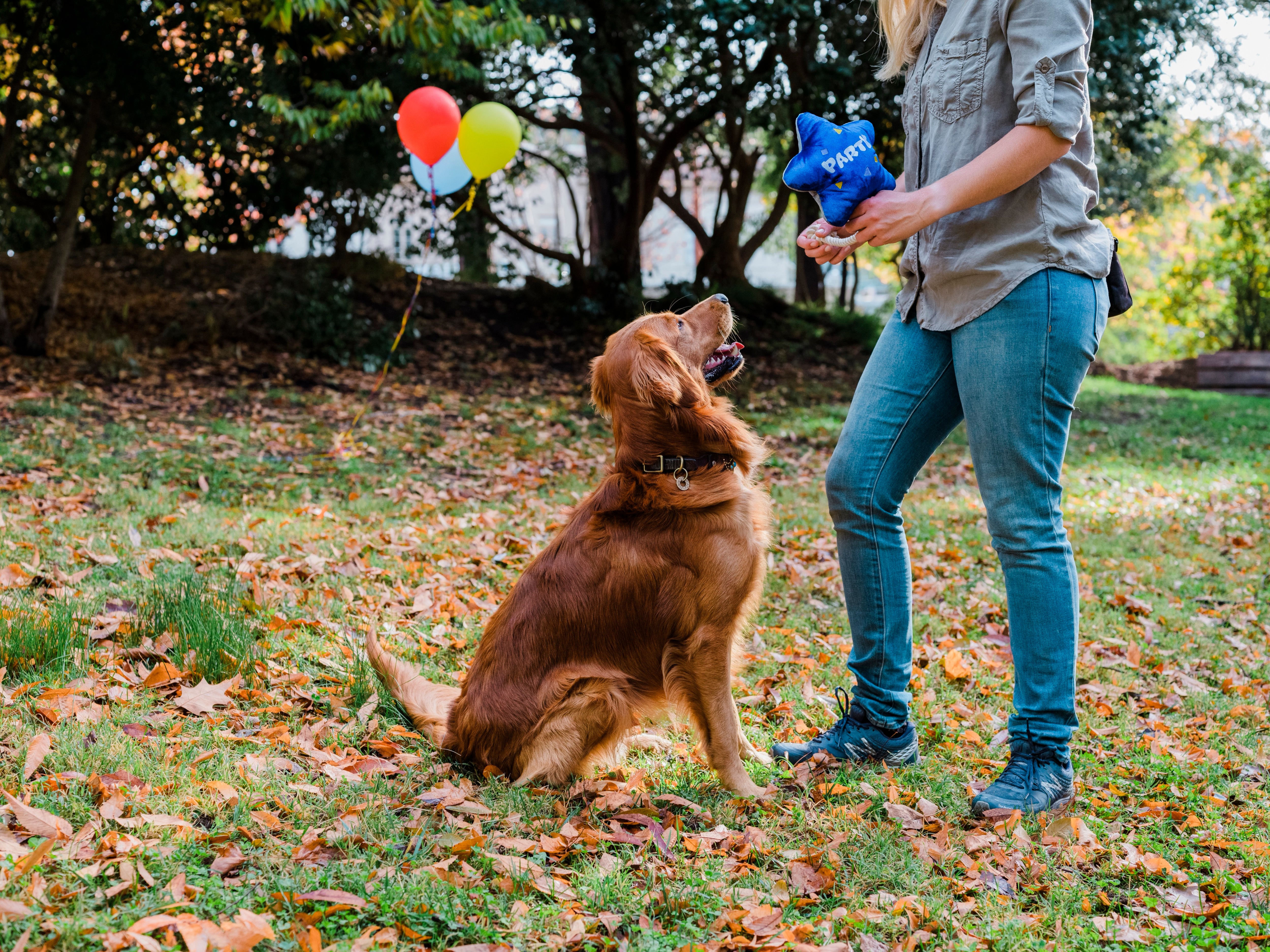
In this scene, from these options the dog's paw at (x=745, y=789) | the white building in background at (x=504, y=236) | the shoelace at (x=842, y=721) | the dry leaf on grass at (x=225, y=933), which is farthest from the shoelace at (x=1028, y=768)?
the white building in background at (x=504, y=236)

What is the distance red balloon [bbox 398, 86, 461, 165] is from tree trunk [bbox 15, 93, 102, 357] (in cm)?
388

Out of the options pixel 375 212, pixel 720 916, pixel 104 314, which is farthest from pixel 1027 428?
pixel 375 212

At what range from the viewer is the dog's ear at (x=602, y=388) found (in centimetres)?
311

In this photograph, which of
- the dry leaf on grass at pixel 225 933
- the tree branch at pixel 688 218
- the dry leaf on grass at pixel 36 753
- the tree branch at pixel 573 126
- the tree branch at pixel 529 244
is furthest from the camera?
the tree branch at pixel 688 218

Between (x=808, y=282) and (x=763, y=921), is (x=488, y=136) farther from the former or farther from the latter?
(x=808, y=282)

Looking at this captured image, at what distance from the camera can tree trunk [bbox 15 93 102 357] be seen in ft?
34.3

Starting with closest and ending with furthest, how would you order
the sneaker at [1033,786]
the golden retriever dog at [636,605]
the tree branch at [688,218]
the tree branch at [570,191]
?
the sneaker at [1033,786]
the golden retriever dog at [636,605]
the tree branch at [570,191]
the tree branch at [688,218]

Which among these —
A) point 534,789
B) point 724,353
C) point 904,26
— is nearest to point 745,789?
point 534,789

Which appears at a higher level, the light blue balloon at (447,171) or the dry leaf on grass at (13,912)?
the light blue balloon at (447,171)

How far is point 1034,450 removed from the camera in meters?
2.57

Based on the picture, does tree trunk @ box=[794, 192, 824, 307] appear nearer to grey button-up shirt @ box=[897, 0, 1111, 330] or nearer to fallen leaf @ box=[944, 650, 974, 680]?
fallen leaf @ box=[944, 650, 974, 680]

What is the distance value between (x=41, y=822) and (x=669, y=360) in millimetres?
2082

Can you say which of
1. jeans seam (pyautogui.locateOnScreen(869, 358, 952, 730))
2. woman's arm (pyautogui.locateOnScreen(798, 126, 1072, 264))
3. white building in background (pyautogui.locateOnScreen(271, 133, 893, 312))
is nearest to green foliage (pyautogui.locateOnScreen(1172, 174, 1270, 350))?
white building in background (pyautogui.locateOnScreen(271, 133, 893, 312))

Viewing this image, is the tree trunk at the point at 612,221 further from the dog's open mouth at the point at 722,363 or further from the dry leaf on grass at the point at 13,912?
the dry leaf on grass at the point at 13,912
